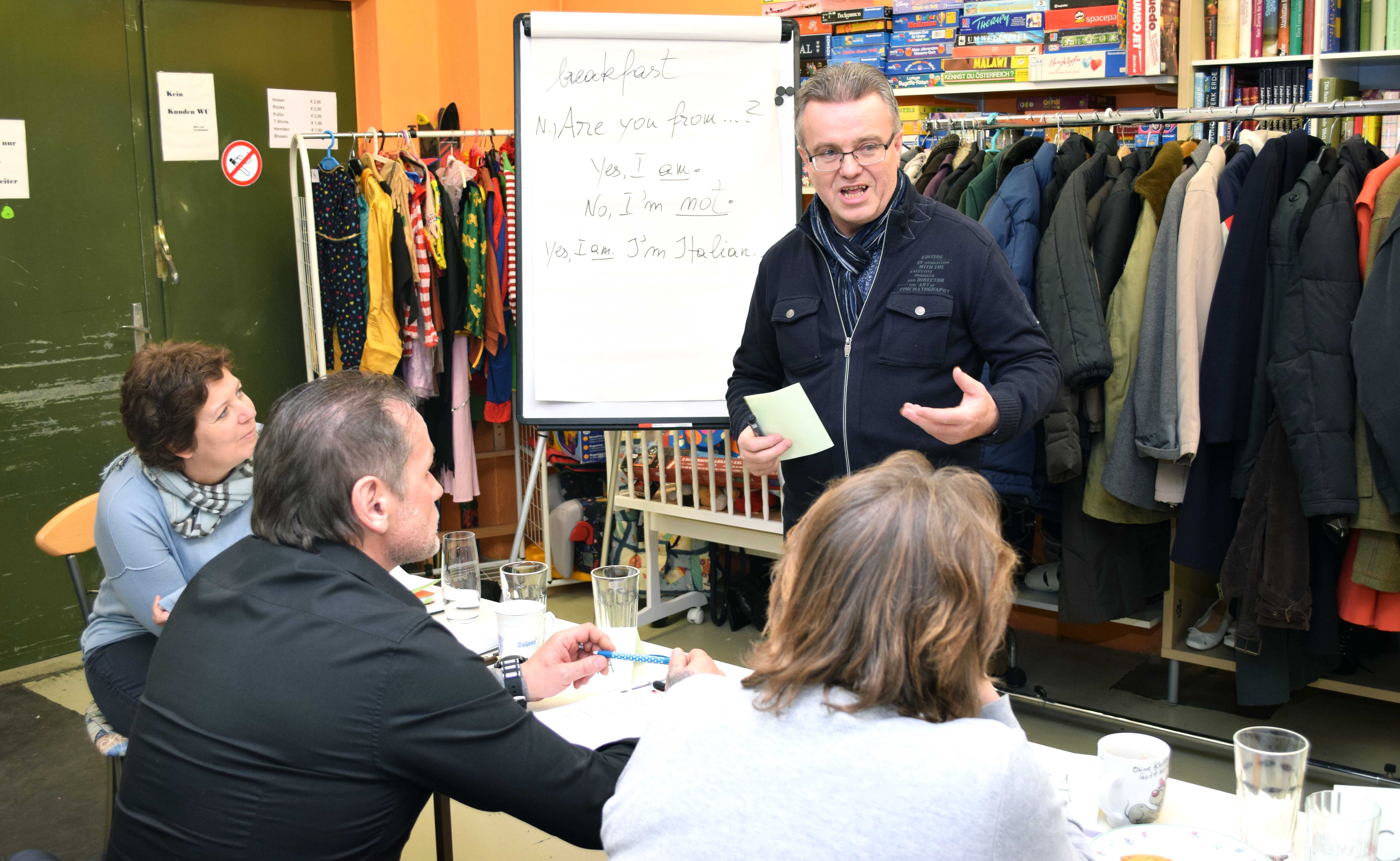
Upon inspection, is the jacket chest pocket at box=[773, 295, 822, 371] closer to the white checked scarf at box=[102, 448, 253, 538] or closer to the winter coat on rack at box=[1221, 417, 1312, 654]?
the white checked scarf at box=[102, 448, 253, 538]

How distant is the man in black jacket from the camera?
1.16 meters

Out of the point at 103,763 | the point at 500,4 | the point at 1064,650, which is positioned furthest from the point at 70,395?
the point at 1064,650

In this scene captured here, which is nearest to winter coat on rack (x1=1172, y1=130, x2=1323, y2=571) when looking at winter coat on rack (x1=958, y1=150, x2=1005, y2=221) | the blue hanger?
winter coat on rack (x1=958, y1=150, x2=1005, y2=221)

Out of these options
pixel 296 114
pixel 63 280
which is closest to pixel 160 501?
pixel 63 280

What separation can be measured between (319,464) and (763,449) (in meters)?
0.87

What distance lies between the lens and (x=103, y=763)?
3.17m

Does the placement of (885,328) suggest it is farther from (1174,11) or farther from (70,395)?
(70,395)

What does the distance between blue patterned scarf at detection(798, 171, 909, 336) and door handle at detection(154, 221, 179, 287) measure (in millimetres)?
2900

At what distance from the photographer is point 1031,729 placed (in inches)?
127

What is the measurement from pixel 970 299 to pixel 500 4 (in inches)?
132

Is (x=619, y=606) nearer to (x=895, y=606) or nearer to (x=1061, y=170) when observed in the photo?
(x=895, y=606)

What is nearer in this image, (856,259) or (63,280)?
(856,259)

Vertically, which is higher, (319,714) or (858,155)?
(858,155)

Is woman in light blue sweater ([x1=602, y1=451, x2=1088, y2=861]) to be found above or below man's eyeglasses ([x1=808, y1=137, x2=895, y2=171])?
below
